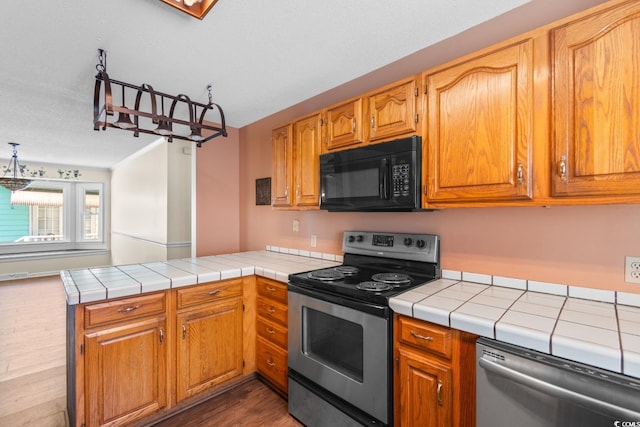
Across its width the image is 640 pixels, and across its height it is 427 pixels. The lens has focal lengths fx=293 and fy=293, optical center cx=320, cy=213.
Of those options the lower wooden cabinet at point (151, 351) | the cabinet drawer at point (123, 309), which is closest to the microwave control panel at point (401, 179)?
the lower wooden cabinet at point (151, 351)

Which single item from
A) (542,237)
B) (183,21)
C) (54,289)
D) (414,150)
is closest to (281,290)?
(414,150)

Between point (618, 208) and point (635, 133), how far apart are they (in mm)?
386

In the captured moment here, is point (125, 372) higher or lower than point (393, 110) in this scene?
lower

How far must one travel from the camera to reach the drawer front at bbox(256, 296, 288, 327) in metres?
1.98

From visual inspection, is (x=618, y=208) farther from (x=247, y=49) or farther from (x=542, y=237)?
(x=247, y=49)

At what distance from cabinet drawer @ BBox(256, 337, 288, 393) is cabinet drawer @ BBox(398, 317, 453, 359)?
3.25ft

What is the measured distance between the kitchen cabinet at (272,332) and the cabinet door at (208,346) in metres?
0.15

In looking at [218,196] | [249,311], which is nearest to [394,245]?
[249,311]

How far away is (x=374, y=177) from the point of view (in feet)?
5.73

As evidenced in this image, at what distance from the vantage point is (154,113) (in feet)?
5.47

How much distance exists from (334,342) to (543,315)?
982 mm

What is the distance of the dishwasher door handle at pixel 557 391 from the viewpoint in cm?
82

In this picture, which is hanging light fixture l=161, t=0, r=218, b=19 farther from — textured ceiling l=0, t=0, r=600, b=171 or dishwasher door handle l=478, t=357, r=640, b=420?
dishwasher door handle l=478, t=357, r=640, b=420

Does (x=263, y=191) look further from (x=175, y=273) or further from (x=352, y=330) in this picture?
(x=352, y=330)
